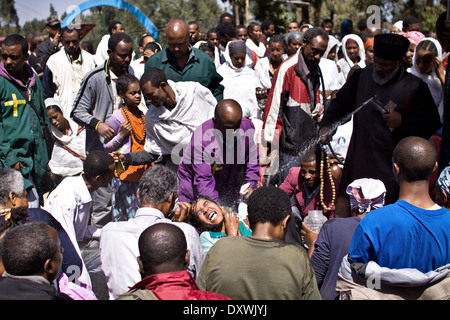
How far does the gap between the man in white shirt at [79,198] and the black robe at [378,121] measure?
2.07 m

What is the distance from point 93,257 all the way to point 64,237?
113cm

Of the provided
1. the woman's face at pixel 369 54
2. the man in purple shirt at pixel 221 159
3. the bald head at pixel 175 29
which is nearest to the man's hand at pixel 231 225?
the man in purple shirt at pixel 221 159

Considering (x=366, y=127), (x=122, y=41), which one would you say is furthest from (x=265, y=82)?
(x=366, y=127)

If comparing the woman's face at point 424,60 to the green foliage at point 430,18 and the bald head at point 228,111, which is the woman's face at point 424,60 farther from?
the green foliage at point 430,18

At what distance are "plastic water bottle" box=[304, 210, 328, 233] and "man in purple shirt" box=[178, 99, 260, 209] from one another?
0.63 metres

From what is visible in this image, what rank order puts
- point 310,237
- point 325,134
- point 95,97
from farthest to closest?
point 95,97 → point 325,134 → point 310,237

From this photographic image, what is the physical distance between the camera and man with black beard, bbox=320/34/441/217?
15.1ft

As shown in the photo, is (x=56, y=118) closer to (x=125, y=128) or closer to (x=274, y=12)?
(x=125, y=128)

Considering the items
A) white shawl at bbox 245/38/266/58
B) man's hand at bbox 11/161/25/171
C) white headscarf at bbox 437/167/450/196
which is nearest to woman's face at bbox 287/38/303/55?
white shawl at bbox 245/38/266/58

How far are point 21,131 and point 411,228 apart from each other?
3882 millimetres

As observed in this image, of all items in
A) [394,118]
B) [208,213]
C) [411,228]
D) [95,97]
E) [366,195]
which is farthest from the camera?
[95,97]

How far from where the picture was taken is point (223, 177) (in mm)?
5246

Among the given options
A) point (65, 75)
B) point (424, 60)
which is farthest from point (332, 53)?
point (65, 75)

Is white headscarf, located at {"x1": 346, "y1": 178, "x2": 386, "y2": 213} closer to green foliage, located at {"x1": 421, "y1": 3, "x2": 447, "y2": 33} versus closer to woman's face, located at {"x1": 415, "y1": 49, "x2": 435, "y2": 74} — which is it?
woman's face, located at {"x1": 415, "y1": 49, "x2": 435, "y2": 74}
